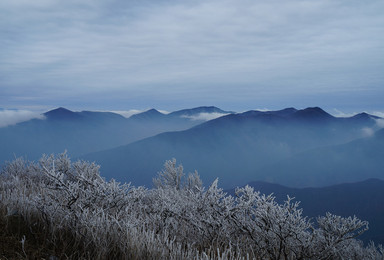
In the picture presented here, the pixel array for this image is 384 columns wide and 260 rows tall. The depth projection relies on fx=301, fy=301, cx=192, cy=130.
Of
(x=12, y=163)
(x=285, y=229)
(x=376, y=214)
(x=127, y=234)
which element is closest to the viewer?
(x=127, y=234)

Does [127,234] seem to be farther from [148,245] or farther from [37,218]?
[37,218]

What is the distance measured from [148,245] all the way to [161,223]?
1.50m

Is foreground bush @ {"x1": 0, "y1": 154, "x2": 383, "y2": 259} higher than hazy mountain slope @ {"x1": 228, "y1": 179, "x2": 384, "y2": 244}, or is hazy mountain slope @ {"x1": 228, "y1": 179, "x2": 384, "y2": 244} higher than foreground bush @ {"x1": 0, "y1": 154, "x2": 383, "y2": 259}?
foreground bush @ {"x1": 0, "y1": 154, "x2": 383, "y2": 259}

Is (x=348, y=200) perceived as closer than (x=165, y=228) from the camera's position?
No

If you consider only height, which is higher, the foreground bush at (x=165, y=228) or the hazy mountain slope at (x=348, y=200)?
the foreground bush at (x=165, y=228)

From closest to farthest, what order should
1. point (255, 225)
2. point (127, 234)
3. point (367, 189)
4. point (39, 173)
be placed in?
point (127, 234)
point (255, 225)
point (39, 173)
point (367, 189)

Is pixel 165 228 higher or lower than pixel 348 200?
higher

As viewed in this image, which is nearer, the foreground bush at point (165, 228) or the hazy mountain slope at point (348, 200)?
the foreground bush at point (165, 228)

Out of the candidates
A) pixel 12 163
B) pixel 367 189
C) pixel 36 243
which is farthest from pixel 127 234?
pixel 367 189

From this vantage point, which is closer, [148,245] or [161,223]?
[148,245]

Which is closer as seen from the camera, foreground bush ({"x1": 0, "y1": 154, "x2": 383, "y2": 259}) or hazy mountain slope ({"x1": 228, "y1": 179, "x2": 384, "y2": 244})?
foreground bush ({"x1": 0, "y1": 154, "x2": 383, "y2": 259})

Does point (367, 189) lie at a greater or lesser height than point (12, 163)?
lesser

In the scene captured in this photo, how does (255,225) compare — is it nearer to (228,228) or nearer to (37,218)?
(228,228)

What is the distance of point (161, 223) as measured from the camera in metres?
5.05
